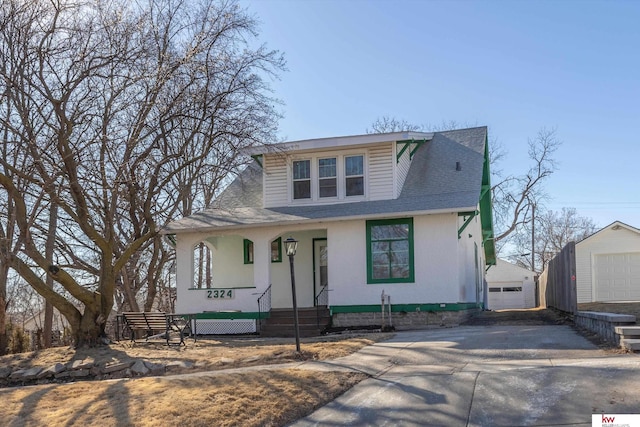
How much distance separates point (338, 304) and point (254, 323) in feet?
8.63

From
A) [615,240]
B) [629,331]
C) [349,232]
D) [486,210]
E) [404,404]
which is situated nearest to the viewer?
[404,404]

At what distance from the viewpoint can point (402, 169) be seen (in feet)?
63.7

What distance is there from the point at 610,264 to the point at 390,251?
1540 cm

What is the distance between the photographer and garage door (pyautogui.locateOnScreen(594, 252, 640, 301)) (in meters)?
27.2

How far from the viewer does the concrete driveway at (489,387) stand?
7.06 metres

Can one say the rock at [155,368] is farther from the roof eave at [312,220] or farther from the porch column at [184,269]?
the porch column at [184,269]

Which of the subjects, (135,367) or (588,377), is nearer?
(588,377)

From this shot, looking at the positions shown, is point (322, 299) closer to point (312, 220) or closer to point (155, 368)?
point (312, 220)

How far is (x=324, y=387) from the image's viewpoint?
8.80 meters

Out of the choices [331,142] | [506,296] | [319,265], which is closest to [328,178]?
[331,142]

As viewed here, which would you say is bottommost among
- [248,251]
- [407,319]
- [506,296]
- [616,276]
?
[506,296]

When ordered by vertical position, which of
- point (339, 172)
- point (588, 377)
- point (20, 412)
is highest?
point (339, 172)

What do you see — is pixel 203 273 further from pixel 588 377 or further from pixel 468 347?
pixel 588 377

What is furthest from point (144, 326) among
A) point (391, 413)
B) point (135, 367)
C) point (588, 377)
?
point (588, 377)
